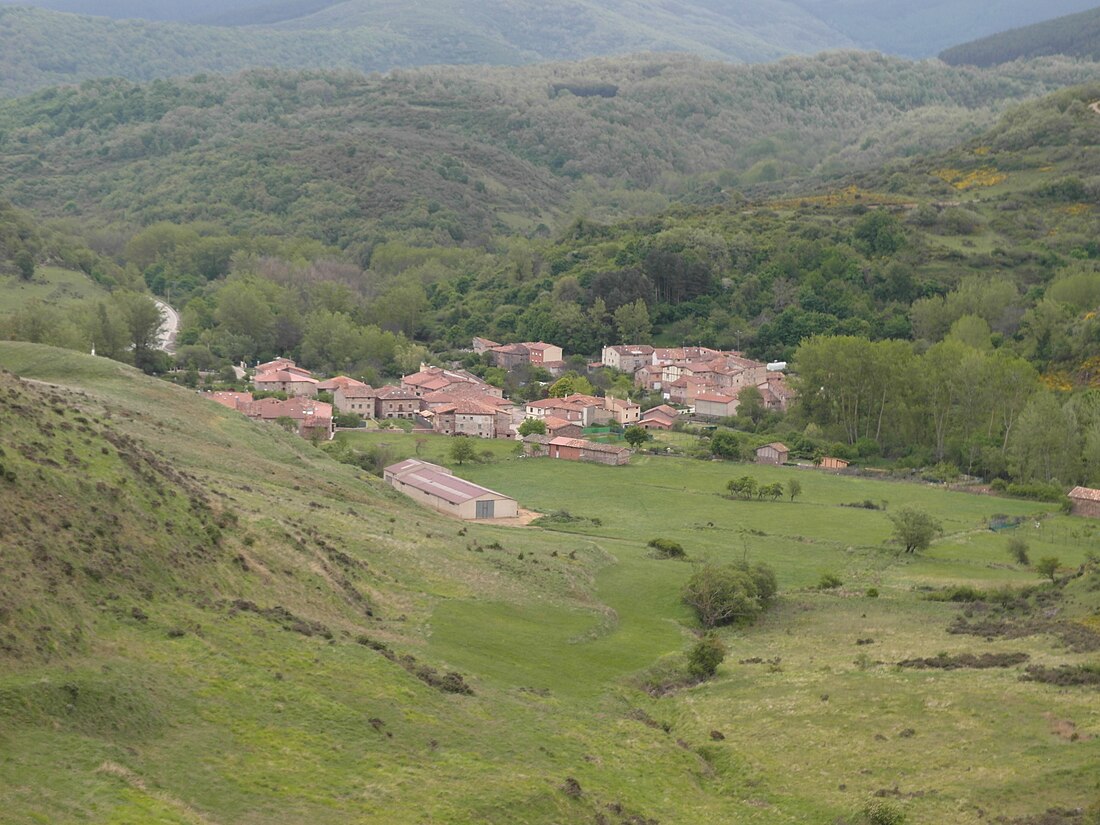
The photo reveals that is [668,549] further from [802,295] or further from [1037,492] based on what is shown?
[802,295]

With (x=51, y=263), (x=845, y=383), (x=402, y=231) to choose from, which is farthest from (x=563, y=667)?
(x=402, y=231)

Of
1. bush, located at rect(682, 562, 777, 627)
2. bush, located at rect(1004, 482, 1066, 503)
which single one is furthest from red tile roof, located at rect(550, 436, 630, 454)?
bush, located at rect(682, 562, 777, 627)

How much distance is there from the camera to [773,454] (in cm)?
8562

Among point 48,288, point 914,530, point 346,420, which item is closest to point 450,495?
point 914,530

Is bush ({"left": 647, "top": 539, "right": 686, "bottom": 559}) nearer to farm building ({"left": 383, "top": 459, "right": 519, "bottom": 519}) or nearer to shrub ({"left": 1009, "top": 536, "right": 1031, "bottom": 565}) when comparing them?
farm building ({"left": 383, "top": 459, "right": 519, "bottom": 519})

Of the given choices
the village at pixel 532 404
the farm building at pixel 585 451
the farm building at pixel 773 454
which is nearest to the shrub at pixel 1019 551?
the village at pixel 532 404

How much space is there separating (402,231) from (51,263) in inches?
2537

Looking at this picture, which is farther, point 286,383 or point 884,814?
point 286,383

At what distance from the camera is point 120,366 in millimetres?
68500

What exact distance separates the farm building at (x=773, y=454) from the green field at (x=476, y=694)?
3042 centimetres

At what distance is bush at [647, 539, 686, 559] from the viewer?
184 feet

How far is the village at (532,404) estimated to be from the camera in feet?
278

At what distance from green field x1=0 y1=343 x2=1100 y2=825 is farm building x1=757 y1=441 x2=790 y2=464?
99.8ft

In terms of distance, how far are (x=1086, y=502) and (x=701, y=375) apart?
149 feet
